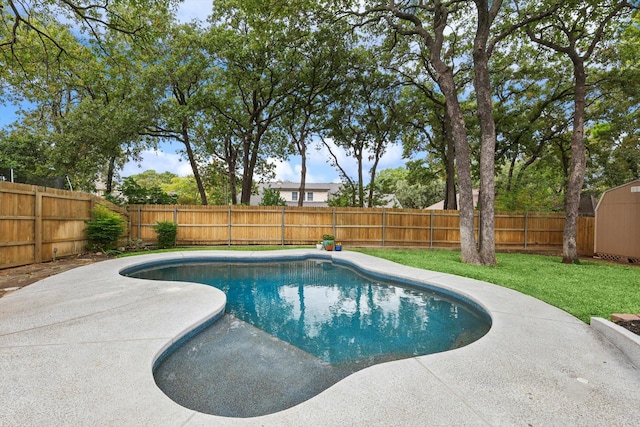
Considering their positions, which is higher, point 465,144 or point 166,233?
point 465,144

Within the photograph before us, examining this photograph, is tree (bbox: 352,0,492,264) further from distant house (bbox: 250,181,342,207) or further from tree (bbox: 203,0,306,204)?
distant house (bbox: 250,181,342,207)

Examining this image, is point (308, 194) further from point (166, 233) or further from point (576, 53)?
point (576, 53)

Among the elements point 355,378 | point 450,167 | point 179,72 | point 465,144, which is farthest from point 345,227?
point 355,378

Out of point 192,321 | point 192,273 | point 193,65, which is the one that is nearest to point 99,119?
point 193,65

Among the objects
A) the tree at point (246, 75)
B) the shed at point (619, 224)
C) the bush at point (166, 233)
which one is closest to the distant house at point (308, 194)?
the tree at point (246, 75)

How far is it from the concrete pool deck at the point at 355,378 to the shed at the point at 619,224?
9088 mm

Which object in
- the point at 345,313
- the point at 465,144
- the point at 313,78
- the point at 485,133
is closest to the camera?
the point at 345,313

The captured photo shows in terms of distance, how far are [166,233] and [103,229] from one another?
2.16 m

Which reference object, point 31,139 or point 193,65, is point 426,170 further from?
point 31,139

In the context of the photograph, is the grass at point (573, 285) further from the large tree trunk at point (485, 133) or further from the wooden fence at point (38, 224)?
the wooden fence at point (38, 224)

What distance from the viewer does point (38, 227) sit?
7.36 metres

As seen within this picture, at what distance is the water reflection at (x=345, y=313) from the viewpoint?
3672 millimetres

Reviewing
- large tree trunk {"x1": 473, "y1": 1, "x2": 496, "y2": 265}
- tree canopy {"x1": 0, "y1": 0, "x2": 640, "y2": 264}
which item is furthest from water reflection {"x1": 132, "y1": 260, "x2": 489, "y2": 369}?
tree canopy {"x1": 0, "y1": 0, "x2": 640, "y2": 264}

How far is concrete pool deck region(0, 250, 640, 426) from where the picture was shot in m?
1.89
